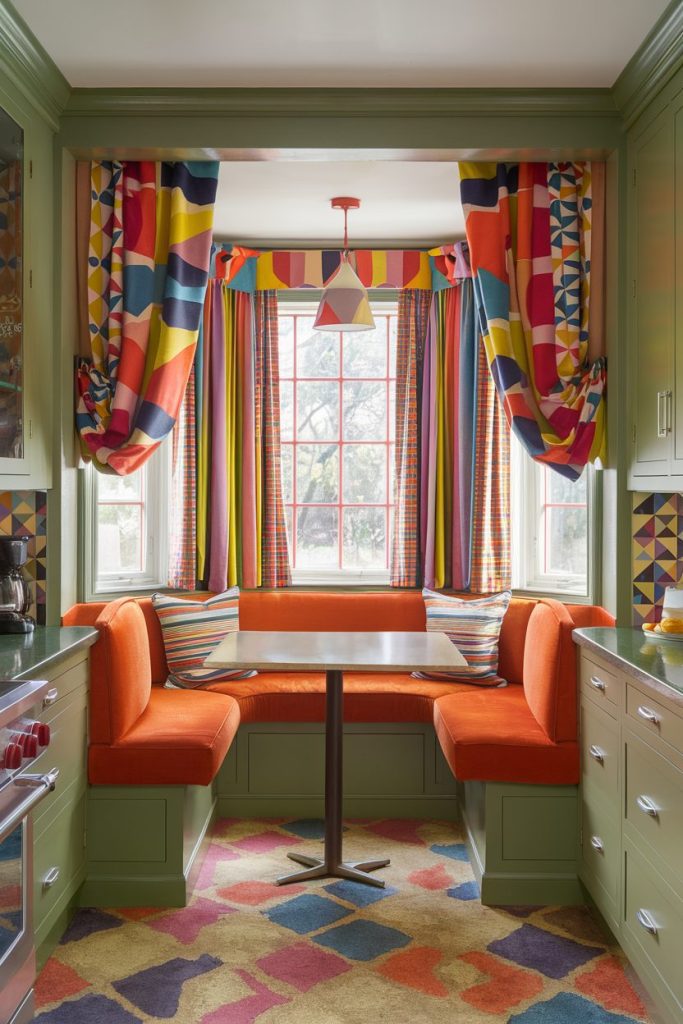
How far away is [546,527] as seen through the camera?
185 inches

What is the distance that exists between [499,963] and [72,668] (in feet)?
5.29

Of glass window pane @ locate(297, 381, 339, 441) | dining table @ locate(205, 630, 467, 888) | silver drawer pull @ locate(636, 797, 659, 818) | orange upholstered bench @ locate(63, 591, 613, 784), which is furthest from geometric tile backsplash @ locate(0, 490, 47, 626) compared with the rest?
silver drawer pull @ locate(636, 797, 659, 818)

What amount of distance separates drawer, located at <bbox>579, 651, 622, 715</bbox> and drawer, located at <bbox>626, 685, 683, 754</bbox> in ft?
0.44

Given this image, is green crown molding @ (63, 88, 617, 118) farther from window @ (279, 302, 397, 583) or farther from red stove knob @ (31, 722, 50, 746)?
red stove knob @ (31, 722, 50, 746)

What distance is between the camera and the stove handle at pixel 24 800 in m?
2.16

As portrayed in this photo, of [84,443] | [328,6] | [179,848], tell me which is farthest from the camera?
[84,443]

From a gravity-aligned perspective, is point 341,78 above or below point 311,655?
above

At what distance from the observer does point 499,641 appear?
4.38 m

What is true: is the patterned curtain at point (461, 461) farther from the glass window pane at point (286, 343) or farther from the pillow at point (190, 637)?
the pillow at point (190, 637)

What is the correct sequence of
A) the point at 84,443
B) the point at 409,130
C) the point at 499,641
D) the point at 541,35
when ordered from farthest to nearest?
the point at 499,641 → the point at 84,443 → the point at 409,130 → the point at 541,35

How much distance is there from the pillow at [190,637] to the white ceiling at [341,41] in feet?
7.06

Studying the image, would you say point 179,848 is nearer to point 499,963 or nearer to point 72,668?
point 72,668

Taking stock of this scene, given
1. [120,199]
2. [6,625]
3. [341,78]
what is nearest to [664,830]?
[6,625]

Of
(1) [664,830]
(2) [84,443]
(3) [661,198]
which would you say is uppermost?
(3) [661,198]
